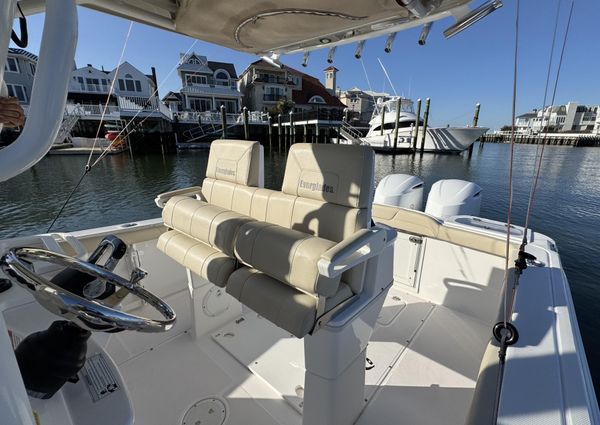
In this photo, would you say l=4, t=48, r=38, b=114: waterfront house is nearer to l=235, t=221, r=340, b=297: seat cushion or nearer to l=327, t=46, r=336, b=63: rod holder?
l=327, t=46, r=336, b=63: rod holder

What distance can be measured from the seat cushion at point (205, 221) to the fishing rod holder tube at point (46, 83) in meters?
1.14

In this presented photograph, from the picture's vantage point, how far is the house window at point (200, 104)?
74.1ft

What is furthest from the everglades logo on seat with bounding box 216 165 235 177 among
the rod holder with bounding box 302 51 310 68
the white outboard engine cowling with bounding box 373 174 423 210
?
the white outboard engine cowling with bounding box 373 174 423 210

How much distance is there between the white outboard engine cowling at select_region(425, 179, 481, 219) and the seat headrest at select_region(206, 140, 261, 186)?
256 centimetres

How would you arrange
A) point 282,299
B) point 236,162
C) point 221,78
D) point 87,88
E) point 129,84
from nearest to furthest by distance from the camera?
1. point 282,299
2. point 236,162
3. point 87,88
4. point 129,84
5. point 221,78

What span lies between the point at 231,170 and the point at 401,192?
2568 millimetres

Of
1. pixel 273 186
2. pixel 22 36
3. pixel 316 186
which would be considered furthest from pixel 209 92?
pixel 22 36

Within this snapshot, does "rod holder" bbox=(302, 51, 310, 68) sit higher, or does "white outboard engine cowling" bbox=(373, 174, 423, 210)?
"rod holder" bbox=(302, 51, 310, 68)

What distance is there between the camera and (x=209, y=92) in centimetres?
2217

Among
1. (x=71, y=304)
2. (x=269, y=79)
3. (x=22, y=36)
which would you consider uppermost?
(x=269, y=79)

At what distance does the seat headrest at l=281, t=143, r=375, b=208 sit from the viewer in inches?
55.2

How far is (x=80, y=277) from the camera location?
65 cm

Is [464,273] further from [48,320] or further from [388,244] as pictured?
[48,320]

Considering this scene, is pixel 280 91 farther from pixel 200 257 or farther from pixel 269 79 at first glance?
pixel 200 257
